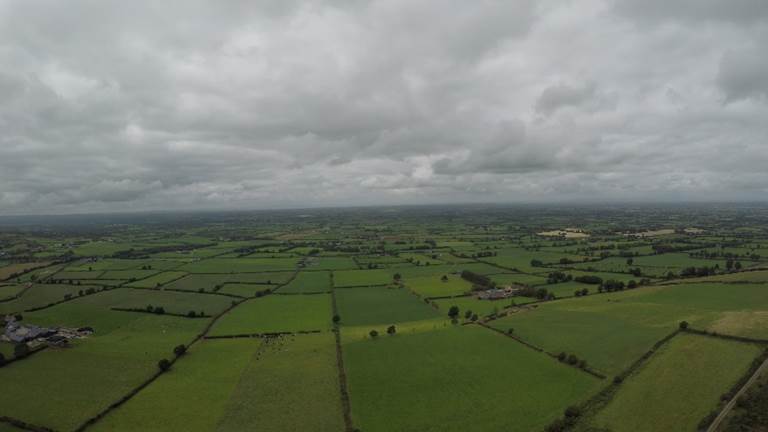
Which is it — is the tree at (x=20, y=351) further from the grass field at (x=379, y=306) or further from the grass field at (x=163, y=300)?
the grass field at (x=379, y=306)

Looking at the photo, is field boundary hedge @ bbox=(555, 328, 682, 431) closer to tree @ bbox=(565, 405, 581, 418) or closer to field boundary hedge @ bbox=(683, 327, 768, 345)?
tree @ bbox=(565, 405, 581, 418)

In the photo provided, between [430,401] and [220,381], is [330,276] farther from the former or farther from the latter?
[430,401]

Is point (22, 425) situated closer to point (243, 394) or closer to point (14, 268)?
point (243, 394)

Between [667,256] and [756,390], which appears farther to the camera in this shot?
[667,256]

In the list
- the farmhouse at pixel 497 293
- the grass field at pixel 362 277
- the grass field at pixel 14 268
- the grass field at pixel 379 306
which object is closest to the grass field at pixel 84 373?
the grass field at pixel 379 306

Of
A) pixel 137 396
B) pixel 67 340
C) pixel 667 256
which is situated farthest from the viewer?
pixel 667 256

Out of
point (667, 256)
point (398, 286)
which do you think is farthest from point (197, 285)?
point (667, 256)

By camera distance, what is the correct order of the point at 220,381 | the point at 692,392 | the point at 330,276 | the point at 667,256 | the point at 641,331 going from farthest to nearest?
the point at 667,256
the point at 330,276
the point at 641,331
the point at 220,381
the point at 692,392
